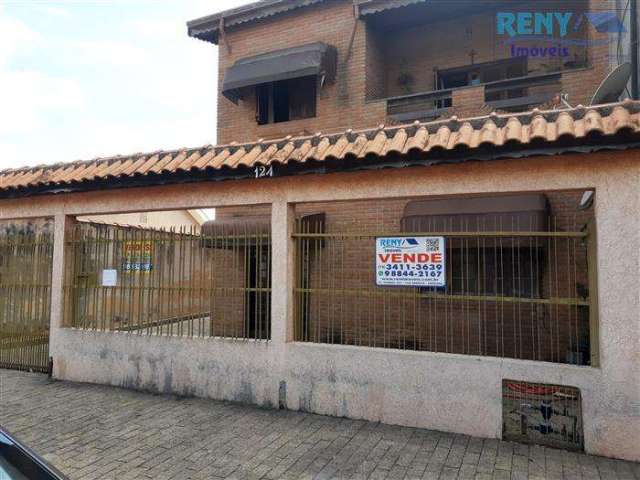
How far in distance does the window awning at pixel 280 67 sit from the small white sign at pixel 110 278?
532 centimetres

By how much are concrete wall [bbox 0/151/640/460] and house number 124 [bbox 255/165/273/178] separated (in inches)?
8.2

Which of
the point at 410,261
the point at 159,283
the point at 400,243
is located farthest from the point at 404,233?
→ the point at 159,283

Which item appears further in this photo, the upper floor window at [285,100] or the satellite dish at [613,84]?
the upper floor window at [285,100]

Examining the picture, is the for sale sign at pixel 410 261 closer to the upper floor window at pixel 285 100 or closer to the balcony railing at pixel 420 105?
the balcony railing at pixel 420 105

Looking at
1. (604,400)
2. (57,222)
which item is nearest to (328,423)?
(604,400)

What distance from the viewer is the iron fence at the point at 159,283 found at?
623cm

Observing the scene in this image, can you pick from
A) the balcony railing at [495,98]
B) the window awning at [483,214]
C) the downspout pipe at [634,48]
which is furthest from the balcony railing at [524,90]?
the window awning at [483,214]

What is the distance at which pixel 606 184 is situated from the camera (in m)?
4.41

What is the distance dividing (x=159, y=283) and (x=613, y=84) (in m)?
6.67

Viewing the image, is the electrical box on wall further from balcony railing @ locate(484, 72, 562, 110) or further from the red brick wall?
A: the red brick wall

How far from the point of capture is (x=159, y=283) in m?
6.55

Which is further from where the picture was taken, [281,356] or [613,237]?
[281,356]

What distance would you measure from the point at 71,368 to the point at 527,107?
888 centimetres

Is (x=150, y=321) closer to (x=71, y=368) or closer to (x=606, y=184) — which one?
(x=71, y=368)
